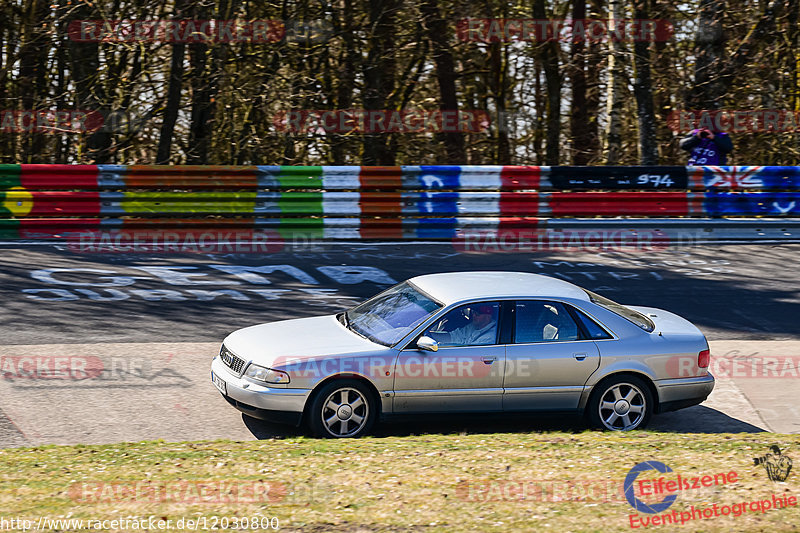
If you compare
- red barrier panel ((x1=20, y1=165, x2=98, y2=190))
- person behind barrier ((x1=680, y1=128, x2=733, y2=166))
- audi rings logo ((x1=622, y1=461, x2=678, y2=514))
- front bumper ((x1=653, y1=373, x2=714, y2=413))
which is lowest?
audi rings logo ((x1=622, y1=461, x2=678, y2=514))

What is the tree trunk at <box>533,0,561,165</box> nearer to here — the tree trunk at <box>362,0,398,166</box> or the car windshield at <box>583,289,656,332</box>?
the tree trunk at <box>362,0,398,166</box>

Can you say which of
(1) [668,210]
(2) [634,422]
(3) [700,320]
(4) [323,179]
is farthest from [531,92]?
(2) [634,422]

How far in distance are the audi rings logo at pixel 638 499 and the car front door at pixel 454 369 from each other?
1617mm

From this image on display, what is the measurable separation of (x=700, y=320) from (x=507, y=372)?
15.0ft

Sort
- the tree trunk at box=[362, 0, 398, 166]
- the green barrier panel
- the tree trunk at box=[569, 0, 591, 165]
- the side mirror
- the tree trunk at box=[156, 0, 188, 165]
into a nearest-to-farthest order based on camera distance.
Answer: the side mirror → the green barrier panel → the tree trunk at box=[156, 0, 188, 165] → the tree trunk at box=[362, 0, 398, 166] → the tree trunk at box=[569, 0, 591, 165]

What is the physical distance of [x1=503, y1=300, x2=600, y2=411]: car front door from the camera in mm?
7371

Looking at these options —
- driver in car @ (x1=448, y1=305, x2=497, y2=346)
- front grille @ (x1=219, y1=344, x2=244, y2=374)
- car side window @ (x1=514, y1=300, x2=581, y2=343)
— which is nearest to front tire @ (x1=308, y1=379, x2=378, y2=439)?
front grille @ (x1=219, y1=344, x2=244, y2=374)

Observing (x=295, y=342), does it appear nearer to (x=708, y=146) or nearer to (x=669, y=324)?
(x=669, y=324)

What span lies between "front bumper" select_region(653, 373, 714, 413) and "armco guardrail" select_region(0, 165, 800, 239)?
735 cm

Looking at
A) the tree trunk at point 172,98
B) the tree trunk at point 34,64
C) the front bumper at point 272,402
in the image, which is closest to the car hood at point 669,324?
the front bumper at point 272,402

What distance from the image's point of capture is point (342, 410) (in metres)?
7.10

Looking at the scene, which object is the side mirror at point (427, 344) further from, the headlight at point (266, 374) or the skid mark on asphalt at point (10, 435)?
the skid mark on asphalt at point (10, 435)

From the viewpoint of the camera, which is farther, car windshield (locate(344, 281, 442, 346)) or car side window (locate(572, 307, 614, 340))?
car side window (locate(572, 307, 614, 340))

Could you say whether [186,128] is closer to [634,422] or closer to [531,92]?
[531,92]
